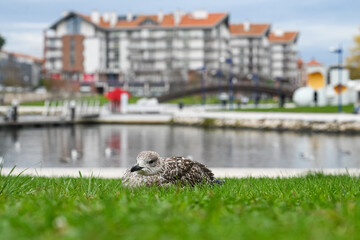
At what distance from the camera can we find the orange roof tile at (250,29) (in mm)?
131625

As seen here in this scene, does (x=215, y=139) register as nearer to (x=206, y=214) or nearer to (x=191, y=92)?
(x=206, y=214)

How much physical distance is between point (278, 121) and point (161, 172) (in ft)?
126

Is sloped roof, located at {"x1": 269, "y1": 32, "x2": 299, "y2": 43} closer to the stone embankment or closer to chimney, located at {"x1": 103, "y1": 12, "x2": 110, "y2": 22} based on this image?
chimney, located at {"x1": 103, "y1": 12, "x2": 110, "y2": 22}

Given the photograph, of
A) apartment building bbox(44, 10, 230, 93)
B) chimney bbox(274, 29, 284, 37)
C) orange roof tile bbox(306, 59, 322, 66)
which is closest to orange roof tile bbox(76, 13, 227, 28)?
apartment building bbox(44, 10, 230, 93)

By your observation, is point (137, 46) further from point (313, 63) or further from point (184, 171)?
point (184, 171)

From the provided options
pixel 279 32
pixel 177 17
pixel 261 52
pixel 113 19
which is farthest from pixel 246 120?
pixel 279 32

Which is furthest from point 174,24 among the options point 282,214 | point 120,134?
point 282,214

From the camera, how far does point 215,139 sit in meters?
37.4

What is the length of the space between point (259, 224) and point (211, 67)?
113 m

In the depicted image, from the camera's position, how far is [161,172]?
677 centimetres

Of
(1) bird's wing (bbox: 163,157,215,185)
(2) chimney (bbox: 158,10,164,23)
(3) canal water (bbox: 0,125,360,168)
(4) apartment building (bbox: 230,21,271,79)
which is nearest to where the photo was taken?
(1) bird's wing (bbox: 163,157,215,185)

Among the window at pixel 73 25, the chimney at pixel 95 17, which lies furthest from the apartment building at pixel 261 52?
the window at pixel 73 25

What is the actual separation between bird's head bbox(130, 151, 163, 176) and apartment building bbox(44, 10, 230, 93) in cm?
10867

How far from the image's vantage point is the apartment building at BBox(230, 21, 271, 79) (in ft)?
427
